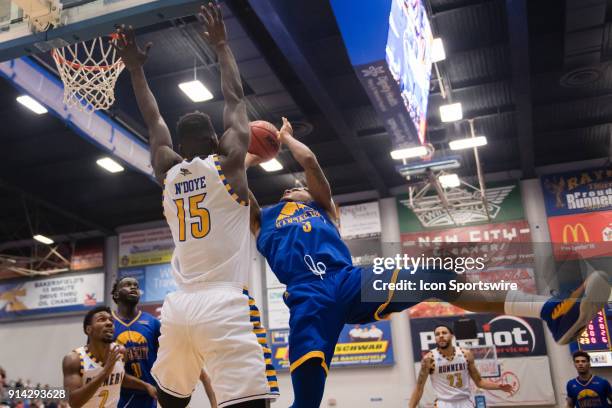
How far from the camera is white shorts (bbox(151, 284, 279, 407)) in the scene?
2.60 meters

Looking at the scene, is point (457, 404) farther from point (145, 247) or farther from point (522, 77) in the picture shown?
point (145, 247)

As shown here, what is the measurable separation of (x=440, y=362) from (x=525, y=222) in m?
8.08

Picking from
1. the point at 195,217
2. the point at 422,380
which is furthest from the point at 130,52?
the point at 422,380

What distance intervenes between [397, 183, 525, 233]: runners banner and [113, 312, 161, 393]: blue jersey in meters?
10.1

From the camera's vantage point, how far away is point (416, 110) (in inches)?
281

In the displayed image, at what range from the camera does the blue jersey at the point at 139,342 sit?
202 inches

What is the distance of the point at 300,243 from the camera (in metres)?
3.78

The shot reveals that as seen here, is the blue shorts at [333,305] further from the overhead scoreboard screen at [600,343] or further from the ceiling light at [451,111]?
the overhead scoreboard screen at [600,343]

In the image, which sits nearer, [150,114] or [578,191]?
[150,114]

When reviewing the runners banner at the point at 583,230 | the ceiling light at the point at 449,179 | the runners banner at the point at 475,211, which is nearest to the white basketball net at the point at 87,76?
the ceiling light at the point at 449,179

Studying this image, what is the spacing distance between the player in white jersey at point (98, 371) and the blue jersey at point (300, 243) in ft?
4.95

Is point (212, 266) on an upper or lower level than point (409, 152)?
lower

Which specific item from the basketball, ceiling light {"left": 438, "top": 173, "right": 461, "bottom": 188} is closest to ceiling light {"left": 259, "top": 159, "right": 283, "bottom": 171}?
ceiling light {"left": 438, "top": 173, "right": 461, "bottom": 188}

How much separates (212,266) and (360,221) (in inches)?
511
